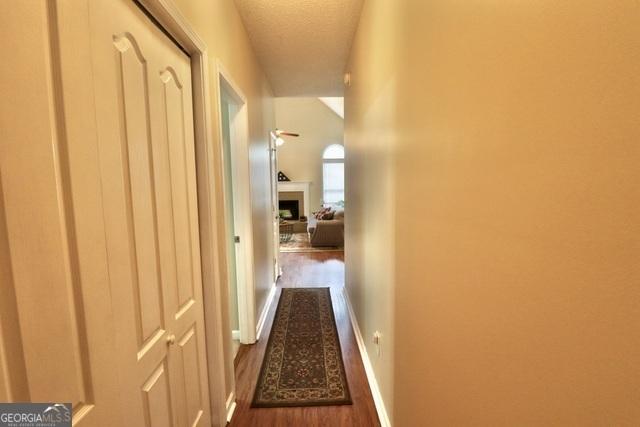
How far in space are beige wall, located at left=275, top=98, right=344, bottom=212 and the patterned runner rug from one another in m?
6.30

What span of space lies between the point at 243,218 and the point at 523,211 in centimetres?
210

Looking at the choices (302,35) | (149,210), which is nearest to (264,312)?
(149,210)

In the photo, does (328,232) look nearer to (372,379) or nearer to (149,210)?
(372,379)

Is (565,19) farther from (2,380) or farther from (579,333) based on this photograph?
(2,380)

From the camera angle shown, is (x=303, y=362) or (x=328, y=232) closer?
(x=303, y=362)

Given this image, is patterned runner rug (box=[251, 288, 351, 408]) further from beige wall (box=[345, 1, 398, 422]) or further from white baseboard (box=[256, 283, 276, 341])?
beige wall (box=[345, 1, 398, 422])

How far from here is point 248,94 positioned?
8.07ft

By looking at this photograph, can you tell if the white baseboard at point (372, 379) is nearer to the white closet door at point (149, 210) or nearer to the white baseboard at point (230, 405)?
the white baseboard at point (230, 405)

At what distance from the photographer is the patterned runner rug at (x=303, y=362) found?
1925 mm

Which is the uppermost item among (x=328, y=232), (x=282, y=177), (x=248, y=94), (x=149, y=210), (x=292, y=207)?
(x=248, y=94)

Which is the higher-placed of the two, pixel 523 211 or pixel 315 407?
pixel 523 211

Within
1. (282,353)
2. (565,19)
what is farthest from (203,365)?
(565,19)

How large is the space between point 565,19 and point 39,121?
3.17 ft

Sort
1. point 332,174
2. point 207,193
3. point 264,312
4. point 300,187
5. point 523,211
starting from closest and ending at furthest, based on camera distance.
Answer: point 523,211
point 207,193
point 264,312
point 300,187
point 332,174
